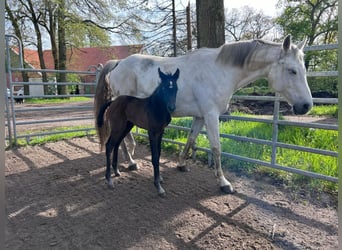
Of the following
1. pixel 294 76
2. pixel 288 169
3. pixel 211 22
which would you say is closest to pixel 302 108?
pixel 294 76

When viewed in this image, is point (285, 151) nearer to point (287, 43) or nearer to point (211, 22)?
point (287, 43)

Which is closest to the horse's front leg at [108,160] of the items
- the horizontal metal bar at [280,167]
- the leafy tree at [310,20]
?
the horizontal metal bar at [280,167]

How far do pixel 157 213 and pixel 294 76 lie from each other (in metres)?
2.02

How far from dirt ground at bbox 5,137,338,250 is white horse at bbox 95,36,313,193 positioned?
0.48 m

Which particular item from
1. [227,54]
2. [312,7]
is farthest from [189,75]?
[312,7]

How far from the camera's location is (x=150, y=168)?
4133mm

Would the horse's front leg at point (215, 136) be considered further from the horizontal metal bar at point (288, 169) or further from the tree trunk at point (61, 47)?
the tree trunk at point (61, 47)

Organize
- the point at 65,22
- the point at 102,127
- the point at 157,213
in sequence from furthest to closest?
the point at 65,22 → the point at 102,127 → the point at 157,213

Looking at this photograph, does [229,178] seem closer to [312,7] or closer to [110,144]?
[110,144]

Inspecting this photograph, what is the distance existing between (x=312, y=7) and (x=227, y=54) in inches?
698

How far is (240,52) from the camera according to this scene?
3.12 m

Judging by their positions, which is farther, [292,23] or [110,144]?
[292,23]

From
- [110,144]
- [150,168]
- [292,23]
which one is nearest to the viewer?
[110,144]

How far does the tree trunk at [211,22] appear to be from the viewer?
528 centimetres
